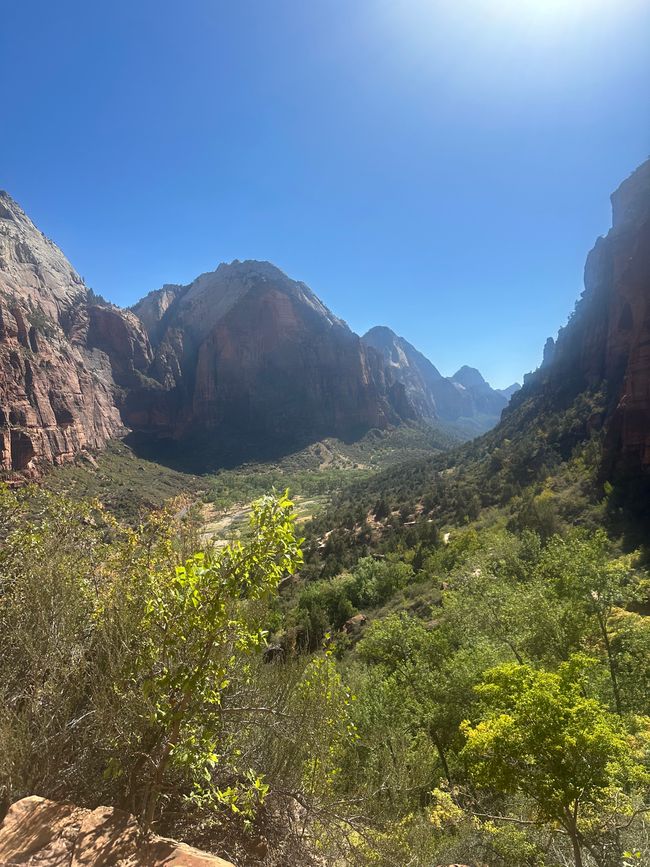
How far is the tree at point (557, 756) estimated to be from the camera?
507 centimetres

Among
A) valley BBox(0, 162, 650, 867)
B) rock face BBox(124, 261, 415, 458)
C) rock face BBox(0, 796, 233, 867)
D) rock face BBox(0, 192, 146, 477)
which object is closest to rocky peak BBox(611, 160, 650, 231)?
valley BBox(0, 162, 650, 867)

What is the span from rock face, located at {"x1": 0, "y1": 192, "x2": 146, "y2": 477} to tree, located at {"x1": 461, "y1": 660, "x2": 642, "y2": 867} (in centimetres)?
7223

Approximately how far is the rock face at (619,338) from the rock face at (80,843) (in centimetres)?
3581

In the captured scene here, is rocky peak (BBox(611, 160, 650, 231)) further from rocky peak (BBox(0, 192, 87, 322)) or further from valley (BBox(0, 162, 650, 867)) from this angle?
rocky peak (BBox(0, 192, 87, 322))

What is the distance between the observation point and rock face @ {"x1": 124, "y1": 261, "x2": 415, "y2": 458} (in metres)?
140

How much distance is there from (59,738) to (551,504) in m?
34.5

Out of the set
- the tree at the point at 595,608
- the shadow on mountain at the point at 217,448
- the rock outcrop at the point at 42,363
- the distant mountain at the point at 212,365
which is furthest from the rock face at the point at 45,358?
the tree at the point at 595,608

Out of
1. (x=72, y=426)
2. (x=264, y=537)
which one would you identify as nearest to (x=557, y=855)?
(x=264, y=537)

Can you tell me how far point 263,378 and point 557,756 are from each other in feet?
501

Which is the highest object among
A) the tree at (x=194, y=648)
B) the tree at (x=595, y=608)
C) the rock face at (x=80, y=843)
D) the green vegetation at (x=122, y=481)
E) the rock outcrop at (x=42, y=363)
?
the rock outcrop at (x=42, y=363)

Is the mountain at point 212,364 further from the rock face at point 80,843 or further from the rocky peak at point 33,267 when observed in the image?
the rock face at point 80,843

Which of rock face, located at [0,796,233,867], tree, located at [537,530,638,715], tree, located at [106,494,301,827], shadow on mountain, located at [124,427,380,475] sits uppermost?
shadow on mountain, located at [124,427,380,475]

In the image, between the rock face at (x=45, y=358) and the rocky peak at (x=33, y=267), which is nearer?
the rock face at (x=45, y=358)

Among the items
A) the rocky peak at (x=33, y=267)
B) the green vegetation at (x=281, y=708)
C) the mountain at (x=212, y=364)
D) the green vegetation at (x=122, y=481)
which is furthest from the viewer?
the mountain at (x=212, y=364)
